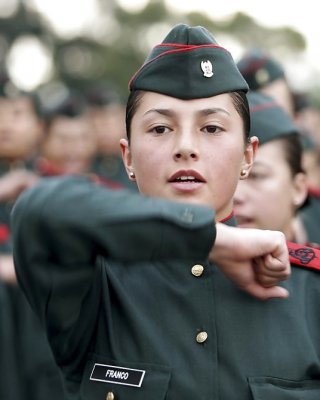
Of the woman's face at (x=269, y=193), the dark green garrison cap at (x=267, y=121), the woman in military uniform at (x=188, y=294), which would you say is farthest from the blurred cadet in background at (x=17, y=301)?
the woman in military uniform at (x=188, y=294)

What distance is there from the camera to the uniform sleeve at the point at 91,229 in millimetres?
2367

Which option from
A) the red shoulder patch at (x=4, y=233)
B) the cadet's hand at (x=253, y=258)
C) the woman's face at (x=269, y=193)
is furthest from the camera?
the red shoulder patch at (x=4, y=233)

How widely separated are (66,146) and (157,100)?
607 cm

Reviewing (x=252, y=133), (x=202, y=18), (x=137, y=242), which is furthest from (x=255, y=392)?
(x=202, y=18)

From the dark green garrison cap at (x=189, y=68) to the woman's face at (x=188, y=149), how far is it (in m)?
0.03

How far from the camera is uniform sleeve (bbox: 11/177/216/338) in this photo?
7.77 feet

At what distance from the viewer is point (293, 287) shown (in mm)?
3020

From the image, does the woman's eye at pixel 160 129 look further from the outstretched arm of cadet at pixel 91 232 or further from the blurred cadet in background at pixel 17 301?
the blurred cadet in background at pixel 17 301

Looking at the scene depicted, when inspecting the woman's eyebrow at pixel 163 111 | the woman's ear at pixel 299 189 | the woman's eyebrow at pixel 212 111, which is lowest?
the woman's ear at pixel 299 189

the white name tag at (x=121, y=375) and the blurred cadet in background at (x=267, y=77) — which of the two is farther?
the blurred cadet in background at (x=267, y=77)

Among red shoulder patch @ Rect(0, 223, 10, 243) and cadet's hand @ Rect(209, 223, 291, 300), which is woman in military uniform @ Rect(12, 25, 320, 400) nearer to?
cadet's hand @ Rect(209, 223, 291, 300)

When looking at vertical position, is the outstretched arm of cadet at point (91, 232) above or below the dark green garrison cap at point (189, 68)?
below

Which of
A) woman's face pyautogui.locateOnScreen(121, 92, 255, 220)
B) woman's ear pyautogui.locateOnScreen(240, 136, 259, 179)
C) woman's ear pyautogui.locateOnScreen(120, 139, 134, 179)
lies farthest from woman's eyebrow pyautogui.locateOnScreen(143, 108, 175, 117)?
woman's ear pyautogui.locateOnScreen(240, 136, 259, 179)

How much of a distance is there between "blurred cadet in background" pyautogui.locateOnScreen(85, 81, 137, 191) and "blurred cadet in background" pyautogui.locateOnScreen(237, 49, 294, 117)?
15.3 ft
